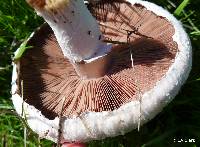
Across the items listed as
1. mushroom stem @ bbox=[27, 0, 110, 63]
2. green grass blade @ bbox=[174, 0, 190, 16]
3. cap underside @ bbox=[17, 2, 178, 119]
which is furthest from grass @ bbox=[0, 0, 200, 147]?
mushroom stem @ bbox=[27, 0, 110, 63]

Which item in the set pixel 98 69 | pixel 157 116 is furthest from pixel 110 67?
pixel 157 116

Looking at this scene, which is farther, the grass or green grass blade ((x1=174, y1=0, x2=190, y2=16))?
green grass blade ((x1=174, y1=0, x2=190, y2=16))

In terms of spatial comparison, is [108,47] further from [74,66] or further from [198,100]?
[198,100]

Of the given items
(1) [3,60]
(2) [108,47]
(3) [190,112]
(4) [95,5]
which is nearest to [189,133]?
(3) [190,112]

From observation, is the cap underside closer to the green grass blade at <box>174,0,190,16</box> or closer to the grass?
the grass

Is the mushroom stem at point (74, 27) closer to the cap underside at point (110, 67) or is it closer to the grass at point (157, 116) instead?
the cap underside at point (110, 67)

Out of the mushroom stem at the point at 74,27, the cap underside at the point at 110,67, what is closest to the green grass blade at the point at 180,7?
the cap underside at the point at 110,67

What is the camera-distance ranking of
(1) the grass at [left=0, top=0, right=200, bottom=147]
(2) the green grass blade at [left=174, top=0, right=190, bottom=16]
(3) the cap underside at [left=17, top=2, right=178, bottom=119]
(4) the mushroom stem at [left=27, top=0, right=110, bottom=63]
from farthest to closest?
(2) the green grass blade at [left=174, top=0, right=190, bottom=16] → (1) the grass at [left=0, top=0, right=200, bottom=147] → (3) the cap underside at [left=17, top=2, right=178, bottom=119] → (4) the mushroom stem at [left=27, top=0, right=110, bottom=63]
